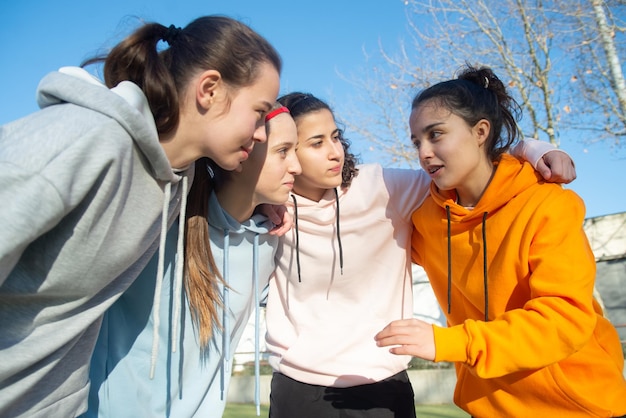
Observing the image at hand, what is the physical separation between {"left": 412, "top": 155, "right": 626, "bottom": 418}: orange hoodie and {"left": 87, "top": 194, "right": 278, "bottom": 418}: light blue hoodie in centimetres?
80

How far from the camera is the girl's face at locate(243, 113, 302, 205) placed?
2264 mm

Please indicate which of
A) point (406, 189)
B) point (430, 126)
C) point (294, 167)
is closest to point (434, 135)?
point (430, 126)

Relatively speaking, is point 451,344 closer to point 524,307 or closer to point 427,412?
point 524,307

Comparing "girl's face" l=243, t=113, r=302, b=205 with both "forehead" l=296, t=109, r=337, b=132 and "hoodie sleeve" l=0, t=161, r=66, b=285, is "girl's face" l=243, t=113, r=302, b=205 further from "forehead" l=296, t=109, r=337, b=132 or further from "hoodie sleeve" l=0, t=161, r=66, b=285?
→ "hoodie sleeve" l=0, t=161, r=66, b=285

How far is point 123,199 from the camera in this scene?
152 cm

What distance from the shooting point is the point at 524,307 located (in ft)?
6.05

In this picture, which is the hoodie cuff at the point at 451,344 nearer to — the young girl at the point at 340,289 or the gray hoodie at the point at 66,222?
the young girl at the point at 340,289

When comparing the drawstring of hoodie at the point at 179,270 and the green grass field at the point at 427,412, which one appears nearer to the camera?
the drawstring of hoodie at the point at 179,270

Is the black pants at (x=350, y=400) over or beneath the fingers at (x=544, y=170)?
beneath

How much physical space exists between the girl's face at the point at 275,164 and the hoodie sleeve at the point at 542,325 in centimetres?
85

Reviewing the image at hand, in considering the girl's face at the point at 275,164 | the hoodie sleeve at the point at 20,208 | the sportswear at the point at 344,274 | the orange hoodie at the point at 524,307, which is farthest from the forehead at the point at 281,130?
the hoodie sleeve at the point at 20,208

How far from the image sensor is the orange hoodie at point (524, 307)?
70.2 inches

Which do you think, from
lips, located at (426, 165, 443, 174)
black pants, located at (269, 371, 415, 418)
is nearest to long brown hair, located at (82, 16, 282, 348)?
lips, located at (426, 165, 443, 174)

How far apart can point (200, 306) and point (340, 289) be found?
0.64m
